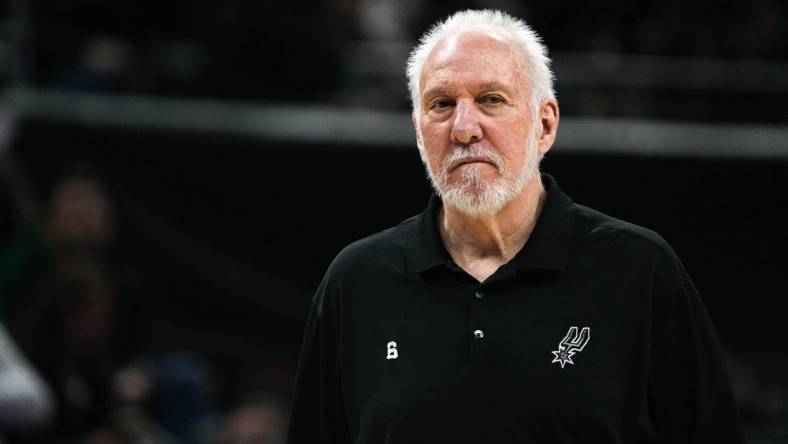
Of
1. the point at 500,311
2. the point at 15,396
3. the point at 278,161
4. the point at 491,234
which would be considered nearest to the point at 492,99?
the point at 491,234

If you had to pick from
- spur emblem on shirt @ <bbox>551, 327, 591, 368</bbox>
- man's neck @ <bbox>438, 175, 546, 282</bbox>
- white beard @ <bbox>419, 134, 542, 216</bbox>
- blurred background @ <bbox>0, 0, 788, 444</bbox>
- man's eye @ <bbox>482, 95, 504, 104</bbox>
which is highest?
blurred background @ <bbox>0, 0, 788, 444</bbox>

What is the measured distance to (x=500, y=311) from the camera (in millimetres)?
3248

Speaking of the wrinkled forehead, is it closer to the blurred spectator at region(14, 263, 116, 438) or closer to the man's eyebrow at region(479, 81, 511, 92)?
the man's eyebrow at region(479, 81, 511, 92)

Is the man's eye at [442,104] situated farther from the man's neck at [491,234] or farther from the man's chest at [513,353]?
the man's chest at [513,353]

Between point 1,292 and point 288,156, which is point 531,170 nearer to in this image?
point 1,292

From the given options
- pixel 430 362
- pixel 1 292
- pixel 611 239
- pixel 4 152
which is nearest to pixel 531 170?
pixel 611 239

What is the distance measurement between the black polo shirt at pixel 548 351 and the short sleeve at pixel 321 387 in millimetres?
70

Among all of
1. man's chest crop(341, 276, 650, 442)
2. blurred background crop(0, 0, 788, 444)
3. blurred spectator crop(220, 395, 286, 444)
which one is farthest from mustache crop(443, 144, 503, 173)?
blurred background crop(0, 0, 788, 444)

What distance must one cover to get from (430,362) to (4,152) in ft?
19.1

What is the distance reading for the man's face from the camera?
10.8 feet

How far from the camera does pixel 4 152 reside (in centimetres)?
859

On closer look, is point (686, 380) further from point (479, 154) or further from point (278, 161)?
point (278, 161)

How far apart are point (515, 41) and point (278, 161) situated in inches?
247

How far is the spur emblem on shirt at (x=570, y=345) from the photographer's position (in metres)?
3.18
